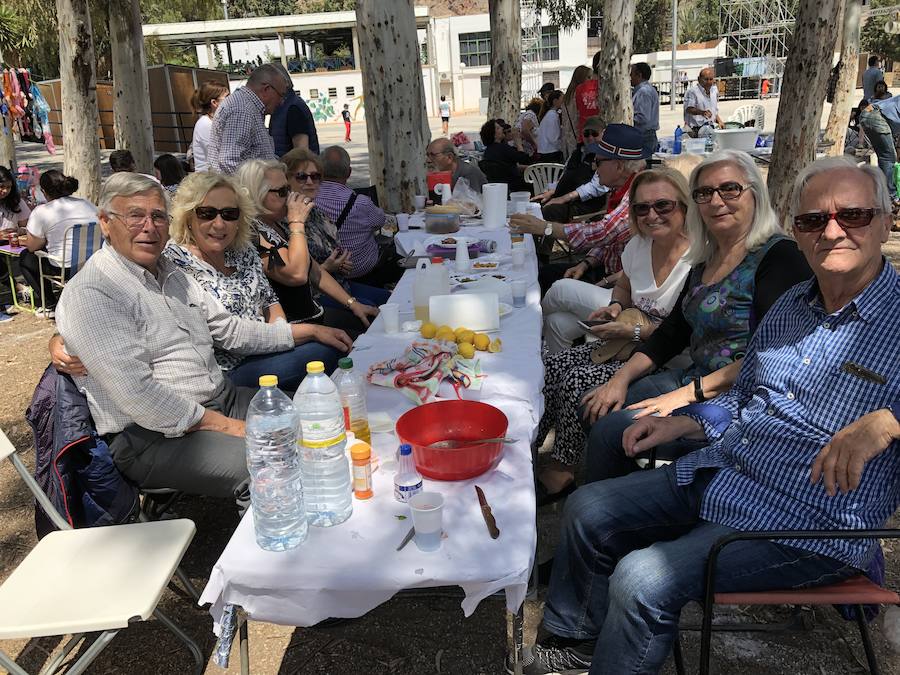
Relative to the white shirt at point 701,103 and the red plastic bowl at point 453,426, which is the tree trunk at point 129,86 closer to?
the white shirt at point 701,103

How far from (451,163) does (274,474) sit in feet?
19.3

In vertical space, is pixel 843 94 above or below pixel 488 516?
above

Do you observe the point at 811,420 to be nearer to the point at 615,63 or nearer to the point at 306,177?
the point at 306,177

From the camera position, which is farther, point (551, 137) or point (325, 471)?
point (551, 137)

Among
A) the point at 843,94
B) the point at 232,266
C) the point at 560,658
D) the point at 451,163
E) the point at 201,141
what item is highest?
the point at 843,94

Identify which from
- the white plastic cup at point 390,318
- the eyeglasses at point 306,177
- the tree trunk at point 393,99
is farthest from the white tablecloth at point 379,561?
the tree trunk at point 393,99

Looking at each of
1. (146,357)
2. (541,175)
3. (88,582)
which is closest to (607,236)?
(146,357)

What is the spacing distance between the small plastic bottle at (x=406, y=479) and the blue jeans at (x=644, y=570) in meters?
0.61

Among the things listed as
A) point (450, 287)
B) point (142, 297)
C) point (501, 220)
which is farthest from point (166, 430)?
point (501, 220)

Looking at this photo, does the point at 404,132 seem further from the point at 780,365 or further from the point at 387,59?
the point at 780,365

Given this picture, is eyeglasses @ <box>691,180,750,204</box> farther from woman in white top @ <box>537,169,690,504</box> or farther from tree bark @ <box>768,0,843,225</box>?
tree bark @ <box>768,0,843,225</box>

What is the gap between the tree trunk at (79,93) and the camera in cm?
859

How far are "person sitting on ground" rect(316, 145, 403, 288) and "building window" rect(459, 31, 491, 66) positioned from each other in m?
44.6

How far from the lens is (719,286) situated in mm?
2646
